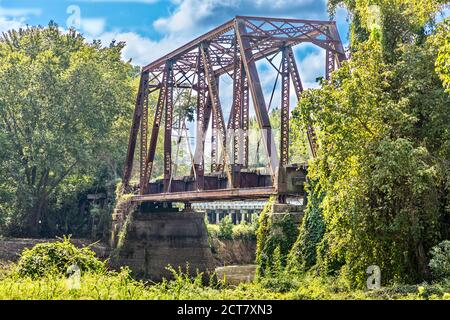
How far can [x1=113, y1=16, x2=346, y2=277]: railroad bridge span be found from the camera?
28.3 m

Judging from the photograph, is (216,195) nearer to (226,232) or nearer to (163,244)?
(163,244)

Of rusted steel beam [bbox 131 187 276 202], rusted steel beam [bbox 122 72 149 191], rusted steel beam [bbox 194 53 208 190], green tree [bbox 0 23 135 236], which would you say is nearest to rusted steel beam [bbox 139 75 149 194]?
rusted steel beam [bbox 122 72 149 191]

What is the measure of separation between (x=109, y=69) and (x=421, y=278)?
43.1 metres

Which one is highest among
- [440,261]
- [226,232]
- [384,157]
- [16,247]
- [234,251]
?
[384,157]

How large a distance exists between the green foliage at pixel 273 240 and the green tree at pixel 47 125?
25.3m

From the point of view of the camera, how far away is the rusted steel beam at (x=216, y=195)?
2713 cm

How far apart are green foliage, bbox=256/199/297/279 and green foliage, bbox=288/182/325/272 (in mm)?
782

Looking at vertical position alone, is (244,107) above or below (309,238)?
above

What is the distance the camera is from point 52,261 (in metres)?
20.3

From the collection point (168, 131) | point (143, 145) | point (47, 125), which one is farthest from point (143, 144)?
point (47, 125)

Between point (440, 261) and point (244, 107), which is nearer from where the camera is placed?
point (440, 261)

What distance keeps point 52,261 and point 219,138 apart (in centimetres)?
1332

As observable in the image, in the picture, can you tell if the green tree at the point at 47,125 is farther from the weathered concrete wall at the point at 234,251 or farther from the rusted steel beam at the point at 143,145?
the weathered concrete wall at the point at 234,251
